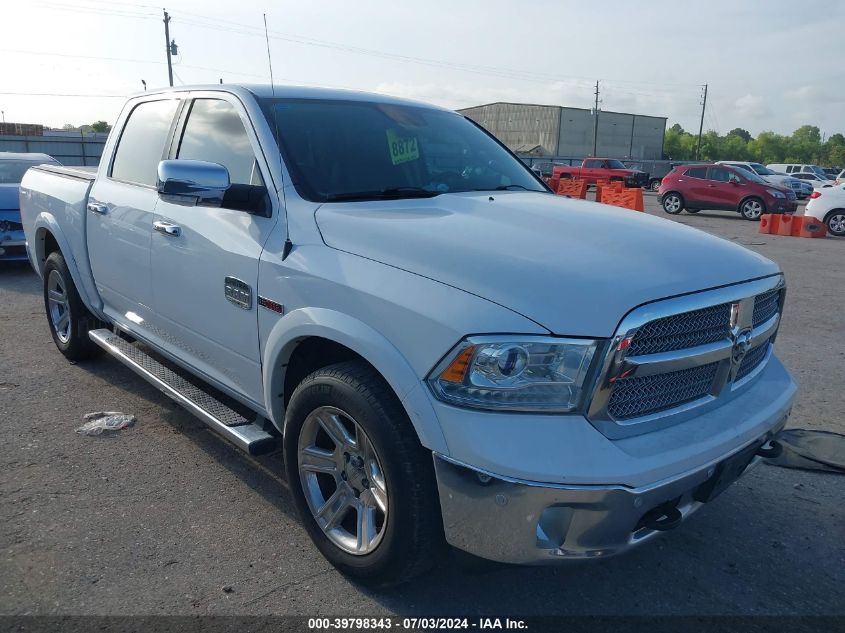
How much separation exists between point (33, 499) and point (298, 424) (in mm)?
1626

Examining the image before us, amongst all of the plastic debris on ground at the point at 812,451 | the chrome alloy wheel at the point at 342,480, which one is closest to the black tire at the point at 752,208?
the plastic debris on ground at the point at 812,451

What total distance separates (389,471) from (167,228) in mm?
2032

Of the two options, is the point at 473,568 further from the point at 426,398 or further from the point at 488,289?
the point at 488,289

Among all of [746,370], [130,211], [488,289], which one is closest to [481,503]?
[488,289]

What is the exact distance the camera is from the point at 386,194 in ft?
10.9

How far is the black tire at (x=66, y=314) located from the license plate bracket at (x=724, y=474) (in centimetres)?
456

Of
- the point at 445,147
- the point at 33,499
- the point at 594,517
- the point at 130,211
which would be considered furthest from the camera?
the point at 130,211

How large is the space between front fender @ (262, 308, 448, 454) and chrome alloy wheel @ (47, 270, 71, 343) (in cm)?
318

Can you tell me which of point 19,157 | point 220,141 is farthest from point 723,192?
point 220,141

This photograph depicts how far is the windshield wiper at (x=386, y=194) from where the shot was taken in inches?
126

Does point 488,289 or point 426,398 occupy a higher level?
point 488,289

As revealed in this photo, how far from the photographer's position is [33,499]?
354cm

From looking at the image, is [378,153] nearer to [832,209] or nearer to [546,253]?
[546,253]

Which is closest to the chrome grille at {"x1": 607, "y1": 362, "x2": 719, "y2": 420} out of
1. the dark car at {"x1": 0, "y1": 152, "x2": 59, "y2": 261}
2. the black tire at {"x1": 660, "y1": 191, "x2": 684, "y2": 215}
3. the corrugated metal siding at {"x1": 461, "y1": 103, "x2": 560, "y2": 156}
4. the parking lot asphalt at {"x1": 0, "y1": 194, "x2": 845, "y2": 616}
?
the parking lot asphalt at {"x1": 0, "y1": 194, "x2": 845, "y2": 616}
